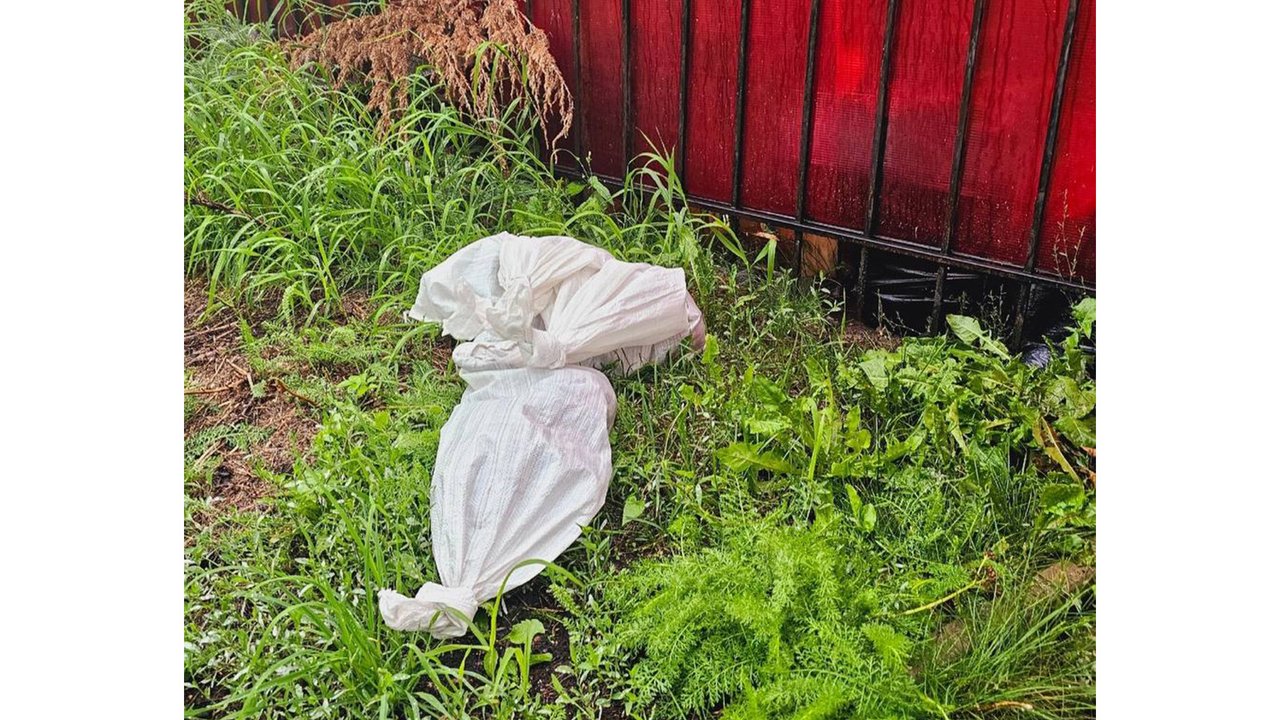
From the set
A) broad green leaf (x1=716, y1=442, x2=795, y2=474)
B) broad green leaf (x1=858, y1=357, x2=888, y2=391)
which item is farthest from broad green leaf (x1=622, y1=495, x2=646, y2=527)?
broad green leaf (x1=858, y1=357, x2=888, y2=391)

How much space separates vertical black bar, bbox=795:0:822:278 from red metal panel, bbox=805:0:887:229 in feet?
0.05

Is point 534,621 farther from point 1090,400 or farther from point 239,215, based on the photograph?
point 239,215

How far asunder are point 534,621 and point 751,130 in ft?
6.06

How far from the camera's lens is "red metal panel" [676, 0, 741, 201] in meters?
3.37

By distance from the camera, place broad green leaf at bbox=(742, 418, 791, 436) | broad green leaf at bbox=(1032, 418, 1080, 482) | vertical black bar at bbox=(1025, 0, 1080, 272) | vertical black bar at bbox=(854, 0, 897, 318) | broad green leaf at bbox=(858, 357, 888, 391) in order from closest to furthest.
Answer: broad green leaf at bbox=(1032, 418, 1080, 482)
broad green leaf at bbox=(742, 418, 791, 436)
vertical black bar at bbox=(1025, 0, 1080, 272)
broad green leaf at bbox=(858, 357, 888, 391)
vertical black bar at bbox=(854, 0, 897, 318)

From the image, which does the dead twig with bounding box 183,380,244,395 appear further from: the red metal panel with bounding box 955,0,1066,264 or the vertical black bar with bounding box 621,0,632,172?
the red metal panel with bounding box 955,0,1066,264

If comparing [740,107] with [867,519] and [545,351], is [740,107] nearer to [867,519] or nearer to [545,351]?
[545,351]

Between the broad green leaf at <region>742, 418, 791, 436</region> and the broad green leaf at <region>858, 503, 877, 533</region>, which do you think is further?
the broad green leaf at <region>742, 418, 791, 436</region>

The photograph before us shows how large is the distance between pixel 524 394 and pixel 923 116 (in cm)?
142

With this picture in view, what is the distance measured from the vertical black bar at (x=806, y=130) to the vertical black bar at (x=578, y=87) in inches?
34.1

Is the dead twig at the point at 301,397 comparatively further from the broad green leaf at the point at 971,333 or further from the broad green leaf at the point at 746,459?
the broad green leaf at the point at 971,333

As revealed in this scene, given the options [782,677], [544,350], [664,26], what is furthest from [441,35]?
[782,677]

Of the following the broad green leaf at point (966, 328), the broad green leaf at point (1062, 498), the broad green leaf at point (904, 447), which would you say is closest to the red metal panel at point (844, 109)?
the broad green leaf at point (966, 328)

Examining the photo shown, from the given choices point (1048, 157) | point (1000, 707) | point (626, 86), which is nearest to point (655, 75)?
point (626, 86)
